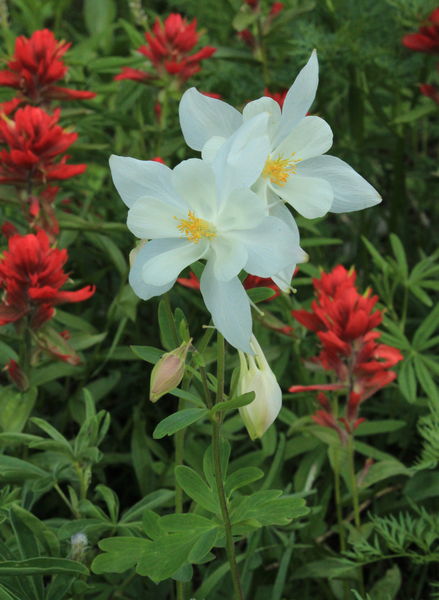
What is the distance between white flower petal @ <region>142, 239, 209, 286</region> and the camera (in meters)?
0.81

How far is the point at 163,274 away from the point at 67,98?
1.10 m

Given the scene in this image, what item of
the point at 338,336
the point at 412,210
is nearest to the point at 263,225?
the point at 338,336

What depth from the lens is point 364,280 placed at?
2.07 m

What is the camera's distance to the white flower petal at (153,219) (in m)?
0.82

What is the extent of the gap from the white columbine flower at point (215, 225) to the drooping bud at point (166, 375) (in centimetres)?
6

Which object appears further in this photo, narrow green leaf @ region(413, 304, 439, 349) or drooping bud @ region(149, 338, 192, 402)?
narrow green leaf @ region(413, 304, 439, 349)

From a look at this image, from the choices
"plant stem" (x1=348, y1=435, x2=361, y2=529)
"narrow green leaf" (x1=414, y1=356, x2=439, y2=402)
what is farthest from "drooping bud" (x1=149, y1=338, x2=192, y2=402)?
"narrow green leaf" (x1=414, y1=356, x2=439, y2=402)

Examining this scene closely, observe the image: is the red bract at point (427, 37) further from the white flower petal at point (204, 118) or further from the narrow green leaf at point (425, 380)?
the white flower petal at point (204, 118)

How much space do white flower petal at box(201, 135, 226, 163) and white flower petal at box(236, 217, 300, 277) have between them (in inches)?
3.3

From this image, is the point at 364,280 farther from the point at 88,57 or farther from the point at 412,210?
the point at 88,57

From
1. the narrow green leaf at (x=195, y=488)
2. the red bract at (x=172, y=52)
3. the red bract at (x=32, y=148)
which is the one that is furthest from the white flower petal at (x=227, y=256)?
the red bract at (x=172, y=52)

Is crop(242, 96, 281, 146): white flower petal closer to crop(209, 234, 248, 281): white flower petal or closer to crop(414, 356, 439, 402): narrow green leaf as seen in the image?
crop(209, 234, 248, 281): white flower petal

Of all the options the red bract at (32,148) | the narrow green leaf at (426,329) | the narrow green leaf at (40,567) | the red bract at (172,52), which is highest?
the red bract at (172,52)

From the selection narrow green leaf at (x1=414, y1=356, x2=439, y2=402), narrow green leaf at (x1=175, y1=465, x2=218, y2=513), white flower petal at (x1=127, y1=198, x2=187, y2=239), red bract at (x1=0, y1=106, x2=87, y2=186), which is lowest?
narrow green leaf at (x1=414, y1=356, x2=439, y2=402)
